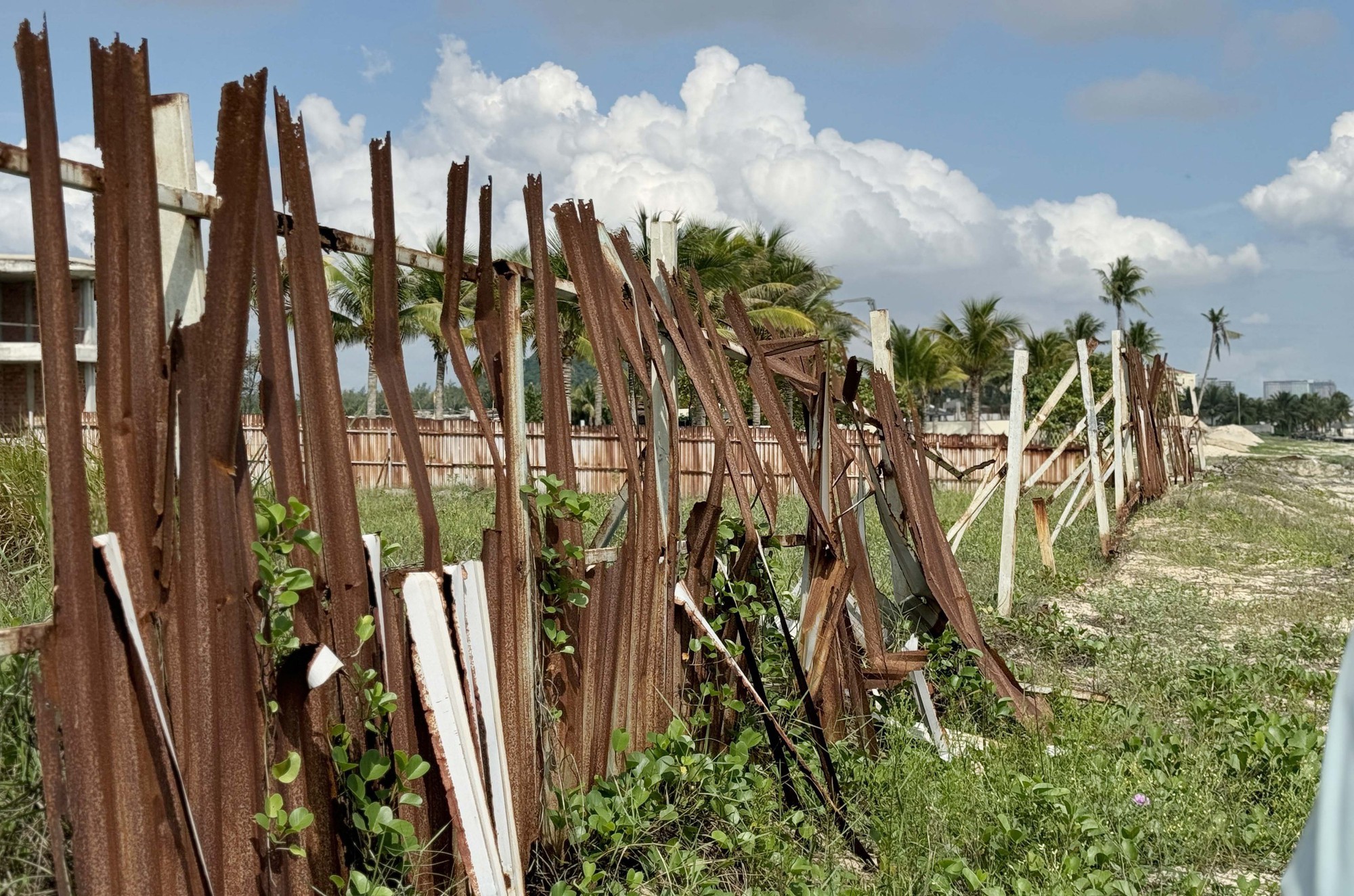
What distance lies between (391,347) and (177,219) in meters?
0.55

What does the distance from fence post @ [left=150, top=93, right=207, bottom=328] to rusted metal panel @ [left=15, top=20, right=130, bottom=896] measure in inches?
8.6

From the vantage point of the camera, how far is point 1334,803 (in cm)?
75

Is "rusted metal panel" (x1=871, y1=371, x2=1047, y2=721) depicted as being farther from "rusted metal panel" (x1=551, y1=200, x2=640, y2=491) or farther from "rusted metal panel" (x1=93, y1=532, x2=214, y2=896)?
"rusted metal panel" (x1=93, y1=532, x2=214, y2=896)

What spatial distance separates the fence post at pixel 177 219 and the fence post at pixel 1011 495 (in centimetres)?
602

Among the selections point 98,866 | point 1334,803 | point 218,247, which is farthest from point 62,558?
point 1334,803

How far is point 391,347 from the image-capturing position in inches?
94.4

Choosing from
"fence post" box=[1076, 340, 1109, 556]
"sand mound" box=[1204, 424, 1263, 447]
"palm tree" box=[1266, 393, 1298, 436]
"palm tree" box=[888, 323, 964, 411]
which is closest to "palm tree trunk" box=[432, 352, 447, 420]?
"palm tree" box=[888, 323, 964, 411]

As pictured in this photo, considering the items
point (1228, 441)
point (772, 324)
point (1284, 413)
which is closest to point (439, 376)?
point (772, 324)

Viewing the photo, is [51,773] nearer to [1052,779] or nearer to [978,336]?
[1052,779]

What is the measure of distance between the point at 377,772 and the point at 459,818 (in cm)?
27

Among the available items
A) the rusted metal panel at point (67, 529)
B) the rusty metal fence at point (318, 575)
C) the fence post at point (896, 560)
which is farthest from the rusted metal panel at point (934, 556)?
the rusted metal panel at point (67, 529)

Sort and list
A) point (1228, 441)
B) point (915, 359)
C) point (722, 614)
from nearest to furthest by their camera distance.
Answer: point (722, 614) → point (915, 359) → point (1228, 441)

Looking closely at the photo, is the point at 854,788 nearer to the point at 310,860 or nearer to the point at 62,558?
the point at 310,860

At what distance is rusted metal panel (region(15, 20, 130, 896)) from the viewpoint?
5.52 feet
